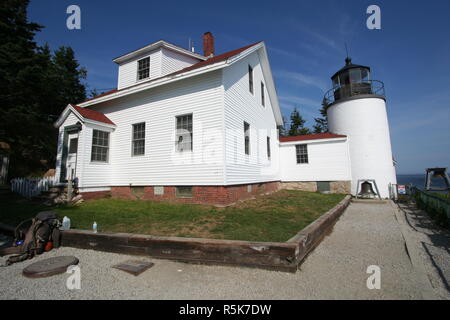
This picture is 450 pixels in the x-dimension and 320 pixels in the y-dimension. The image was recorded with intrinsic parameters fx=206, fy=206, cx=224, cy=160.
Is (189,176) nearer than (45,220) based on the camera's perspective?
No

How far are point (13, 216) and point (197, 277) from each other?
7725mm

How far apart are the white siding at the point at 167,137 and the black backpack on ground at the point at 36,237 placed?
465 centimetres

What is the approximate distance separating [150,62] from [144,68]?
0.61m

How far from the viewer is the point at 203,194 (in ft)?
27.8

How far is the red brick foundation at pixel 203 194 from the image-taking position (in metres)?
8.16

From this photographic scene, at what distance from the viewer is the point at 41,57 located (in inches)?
733

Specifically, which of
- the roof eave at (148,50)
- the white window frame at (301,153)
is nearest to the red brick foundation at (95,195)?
the roof eave at (148,50)

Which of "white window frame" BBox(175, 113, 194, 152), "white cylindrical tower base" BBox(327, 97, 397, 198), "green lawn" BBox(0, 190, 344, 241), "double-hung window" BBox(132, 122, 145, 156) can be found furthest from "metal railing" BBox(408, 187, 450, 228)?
"double-hung window" BBox(132, 122, 145, 156)

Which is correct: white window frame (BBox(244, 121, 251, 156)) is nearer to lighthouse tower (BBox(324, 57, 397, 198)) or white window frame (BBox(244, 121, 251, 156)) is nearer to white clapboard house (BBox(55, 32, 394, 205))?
white clapboard house (BBox(55, 32, 394, 205))

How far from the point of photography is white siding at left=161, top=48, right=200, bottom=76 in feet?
41.5

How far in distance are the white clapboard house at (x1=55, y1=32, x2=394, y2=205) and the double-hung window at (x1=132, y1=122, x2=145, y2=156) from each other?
0.17 feet

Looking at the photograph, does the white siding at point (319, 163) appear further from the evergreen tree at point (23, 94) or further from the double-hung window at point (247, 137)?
the evergreen tree at point (23, 94)
